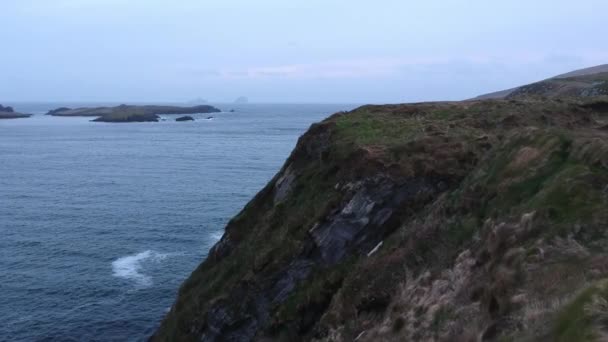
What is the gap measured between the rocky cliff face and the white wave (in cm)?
1273

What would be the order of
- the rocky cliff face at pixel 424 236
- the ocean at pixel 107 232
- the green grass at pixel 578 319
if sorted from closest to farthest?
the green grass at pixel 578 319 < the rocky cliff face at pixel 424 236 < the ocean at pixel 107 232

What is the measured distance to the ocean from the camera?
40969 millimetres

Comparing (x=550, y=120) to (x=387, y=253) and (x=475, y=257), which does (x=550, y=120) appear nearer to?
(x=387, y=253)

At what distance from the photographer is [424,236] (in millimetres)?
21562

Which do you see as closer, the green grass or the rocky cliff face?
the green grass

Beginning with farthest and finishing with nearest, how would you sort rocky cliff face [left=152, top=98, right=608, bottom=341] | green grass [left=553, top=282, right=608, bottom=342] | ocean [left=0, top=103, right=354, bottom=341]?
ocean [left=0, top=103, right=354, bottom=341] < rocky cliff face [left=152, top=98, right=608, bottom=341] < green grass [left=553, top=282, right=608, bottom=342]

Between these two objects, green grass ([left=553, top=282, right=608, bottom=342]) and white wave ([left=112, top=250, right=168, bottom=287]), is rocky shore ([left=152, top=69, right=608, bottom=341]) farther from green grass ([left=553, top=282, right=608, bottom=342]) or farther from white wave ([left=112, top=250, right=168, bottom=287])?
white wave ([left=112, top=250, right=168, bottom=287])

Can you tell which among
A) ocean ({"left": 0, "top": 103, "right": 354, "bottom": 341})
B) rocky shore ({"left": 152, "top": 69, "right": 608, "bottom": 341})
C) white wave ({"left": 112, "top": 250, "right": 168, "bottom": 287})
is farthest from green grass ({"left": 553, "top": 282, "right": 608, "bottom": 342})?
white wave ({"left": 112, "top": 250, "right": 168, "bottom": 287})

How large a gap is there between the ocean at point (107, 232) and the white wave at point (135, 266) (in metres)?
0.08

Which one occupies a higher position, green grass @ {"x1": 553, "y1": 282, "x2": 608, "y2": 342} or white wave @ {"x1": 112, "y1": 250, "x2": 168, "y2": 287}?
green grass @ {"x1": 553, "y1": 282, "x2": 608, "y2": 342}

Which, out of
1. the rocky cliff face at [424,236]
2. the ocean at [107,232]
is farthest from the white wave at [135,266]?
the rocky cliff face at [424,236]

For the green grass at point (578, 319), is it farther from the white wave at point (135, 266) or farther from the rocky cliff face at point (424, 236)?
the white wave at point (135, 266)

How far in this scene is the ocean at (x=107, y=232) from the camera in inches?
1613

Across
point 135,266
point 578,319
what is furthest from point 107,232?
point 578,319
